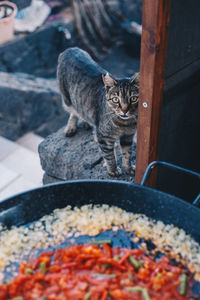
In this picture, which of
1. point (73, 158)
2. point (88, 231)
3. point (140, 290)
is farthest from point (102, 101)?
point (140, 290)

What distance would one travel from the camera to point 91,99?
2.89 meters

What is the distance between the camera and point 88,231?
1.87 metres

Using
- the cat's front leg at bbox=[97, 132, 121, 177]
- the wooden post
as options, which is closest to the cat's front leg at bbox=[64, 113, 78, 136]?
the cat's front leg at bbox=[97, 132, 121, 177]

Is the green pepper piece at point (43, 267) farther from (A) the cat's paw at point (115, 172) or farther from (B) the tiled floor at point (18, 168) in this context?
(B) the tiled floor at point (18, 168)

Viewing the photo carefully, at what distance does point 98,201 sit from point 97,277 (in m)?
0.46

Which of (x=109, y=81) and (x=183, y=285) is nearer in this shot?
(x=183, y=285)

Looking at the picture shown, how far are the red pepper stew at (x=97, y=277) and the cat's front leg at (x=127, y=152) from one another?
1.08 metres

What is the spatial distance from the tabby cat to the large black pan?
28.6 inches

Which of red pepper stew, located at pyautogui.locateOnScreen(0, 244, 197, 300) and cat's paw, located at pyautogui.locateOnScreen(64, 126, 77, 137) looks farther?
cat's paw, located at pyautogui.locateOnScreen(64, 126, 77, 137)

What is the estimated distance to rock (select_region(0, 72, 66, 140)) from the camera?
482 cm

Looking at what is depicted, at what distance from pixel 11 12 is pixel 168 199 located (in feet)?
19.1

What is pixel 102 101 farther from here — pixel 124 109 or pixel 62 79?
pixel 62 79

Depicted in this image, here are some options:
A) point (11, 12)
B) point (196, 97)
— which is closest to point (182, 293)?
point (196, 97)

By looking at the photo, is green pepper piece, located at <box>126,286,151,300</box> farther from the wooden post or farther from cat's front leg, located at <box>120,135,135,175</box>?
cat's front leg, located at <box>120,135,135,175</box>
